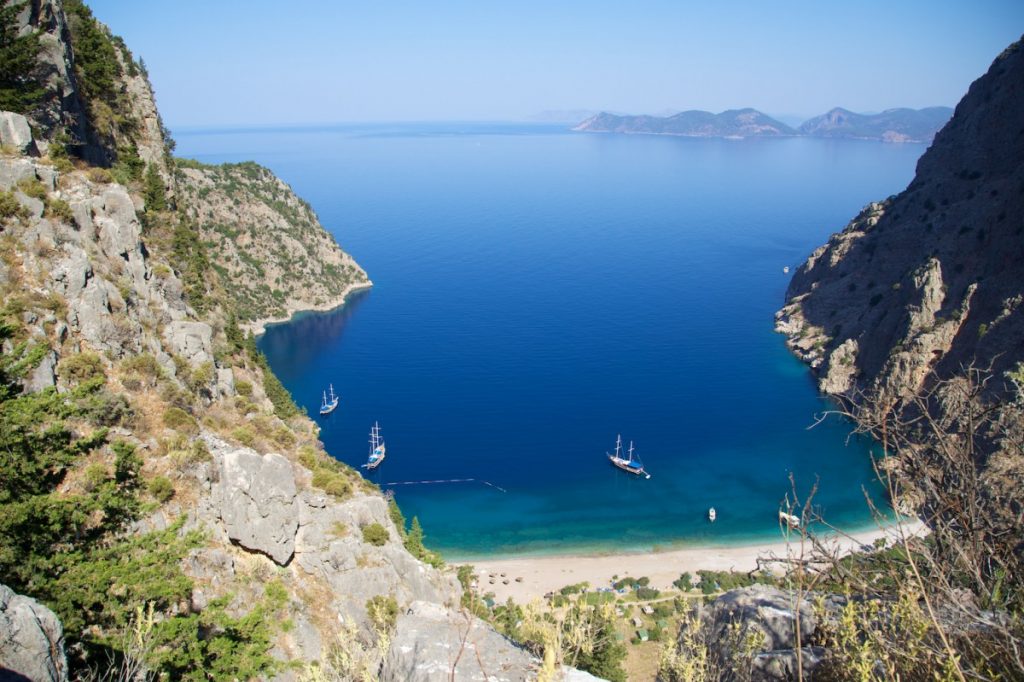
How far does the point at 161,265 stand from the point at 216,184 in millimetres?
70438

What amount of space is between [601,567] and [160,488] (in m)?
30.0

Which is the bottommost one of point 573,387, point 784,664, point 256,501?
point 573,387

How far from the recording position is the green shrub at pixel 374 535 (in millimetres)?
17984

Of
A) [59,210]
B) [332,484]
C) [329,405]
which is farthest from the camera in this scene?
[329,405]

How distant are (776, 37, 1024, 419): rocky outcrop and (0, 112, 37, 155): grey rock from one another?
4748cm

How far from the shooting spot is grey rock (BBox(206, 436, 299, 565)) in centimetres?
1536

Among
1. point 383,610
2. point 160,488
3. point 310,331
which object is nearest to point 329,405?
point 310,331

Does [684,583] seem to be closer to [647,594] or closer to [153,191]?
[647,594]

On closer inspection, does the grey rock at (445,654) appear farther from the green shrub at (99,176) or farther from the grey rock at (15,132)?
the green shrub at (99,176)

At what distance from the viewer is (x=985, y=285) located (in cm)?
4962

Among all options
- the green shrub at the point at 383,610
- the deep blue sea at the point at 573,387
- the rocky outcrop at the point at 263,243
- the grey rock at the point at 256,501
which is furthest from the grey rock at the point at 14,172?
the rocky outcrop at the point at 263,243

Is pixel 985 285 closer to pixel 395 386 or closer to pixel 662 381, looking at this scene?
pixel 662 381

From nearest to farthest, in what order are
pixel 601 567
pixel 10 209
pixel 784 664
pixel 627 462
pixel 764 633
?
pixel 784 664 < pixel 764 633 < pixel 10 209 < pixel 601 567 < pixel 627 462

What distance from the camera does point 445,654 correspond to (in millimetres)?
11297
